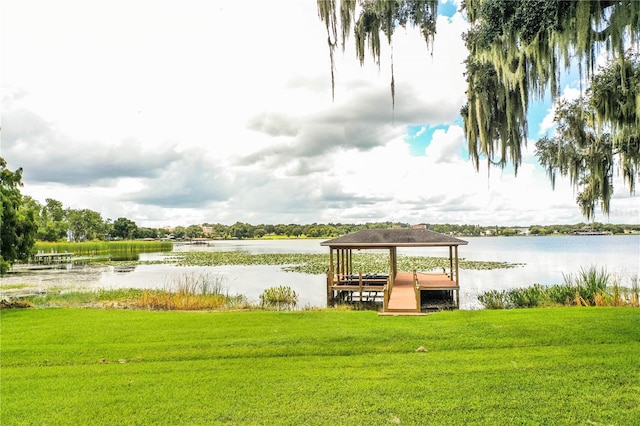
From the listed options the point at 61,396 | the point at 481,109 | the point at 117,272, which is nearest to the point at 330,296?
the point at 481,109

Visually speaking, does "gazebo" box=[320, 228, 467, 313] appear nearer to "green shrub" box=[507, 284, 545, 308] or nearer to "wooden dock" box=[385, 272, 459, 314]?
"wooden dock" box=[385, 272, 459, 314]

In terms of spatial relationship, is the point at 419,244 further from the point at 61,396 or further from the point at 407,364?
the point at 61,396

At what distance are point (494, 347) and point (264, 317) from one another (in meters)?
5.65

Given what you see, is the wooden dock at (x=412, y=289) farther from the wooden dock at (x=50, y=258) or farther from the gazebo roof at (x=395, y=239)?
the wooden dock at (x=50, y=258)

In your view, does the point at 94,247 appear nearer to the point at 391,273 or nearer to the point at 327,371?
the point at 391,273

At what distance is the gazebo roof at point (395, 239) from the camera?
59.2 feet

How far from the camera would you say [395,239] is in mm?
19234

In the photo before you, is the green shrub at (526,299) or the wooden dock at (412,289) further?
the green shrub at (526,299)

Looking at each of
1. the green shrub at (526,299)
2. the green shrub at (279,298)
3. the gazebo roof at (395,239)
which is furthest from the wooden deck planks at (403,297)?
the green shrub at (279,298)

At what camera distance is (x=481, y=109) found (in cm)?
1032

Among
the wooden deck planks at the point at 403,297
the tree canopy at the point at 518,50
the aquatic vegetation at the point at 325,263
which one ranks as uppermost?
the tree canopy at the point at 518,50

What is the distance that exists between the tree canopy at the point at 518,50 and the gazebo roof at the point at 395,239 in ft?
23.1

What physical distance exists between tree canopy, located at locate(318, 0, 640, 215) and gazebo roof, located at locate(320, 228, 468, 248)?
23.1 ft

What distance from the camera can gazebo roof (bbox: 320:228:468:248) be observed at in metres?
18.0
